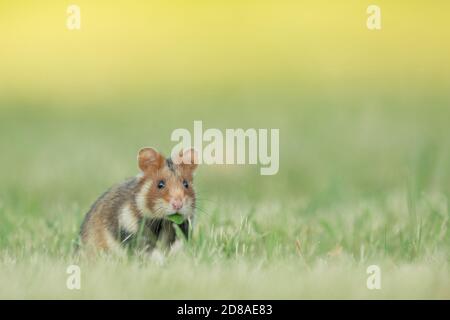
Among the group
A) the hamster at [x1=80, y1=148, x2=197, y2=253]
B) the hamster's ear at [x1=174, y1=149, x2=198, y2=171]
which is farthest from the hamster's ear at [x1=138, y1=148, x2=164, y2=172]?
the hamster's ear at [x1=174, y1=149, x2=198, y2=171]

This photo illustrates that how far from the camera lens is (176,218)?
6578 millimetres

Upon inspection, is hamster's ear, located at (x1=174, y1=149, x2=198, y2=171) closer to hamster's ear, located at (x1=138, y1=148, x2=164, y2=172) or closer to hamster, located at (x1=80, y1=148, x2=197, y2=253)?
hamster, located at (x1=80, y1=148, x2=197, y2=253)

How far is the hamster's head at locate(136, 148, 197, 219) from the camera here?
6.52 metres

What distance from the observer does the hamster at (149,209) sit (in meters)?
6.51

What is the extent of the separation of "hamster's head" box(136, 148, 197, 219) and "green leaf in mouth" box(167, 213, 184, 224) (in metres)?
0.03

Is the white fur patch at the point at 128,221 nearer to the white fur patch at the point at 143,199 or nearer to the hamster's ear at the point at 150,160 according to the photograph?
the white fur patch at the point at 143,199

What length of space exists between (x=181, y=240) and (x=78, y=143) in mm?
5113

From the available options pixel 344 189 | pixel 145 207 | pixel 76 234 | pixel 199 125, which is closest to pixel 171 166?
pixel 145 207

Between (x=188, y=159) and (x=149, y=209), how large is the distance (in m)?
0.47

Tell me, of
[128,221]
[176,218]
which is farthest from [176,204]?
[128,221]

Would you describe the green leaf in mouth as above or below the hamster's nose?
below

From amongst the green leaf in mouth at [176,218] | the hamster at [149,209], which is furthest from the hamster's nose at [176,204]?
the green leaf in mouth at [176,218]

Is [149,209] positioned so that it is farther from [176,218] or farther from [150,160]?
[150,160]

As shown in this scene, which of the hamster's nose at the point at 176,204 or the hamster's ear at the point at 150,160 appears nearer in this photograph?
the hamster's nose at the point at 176,204
